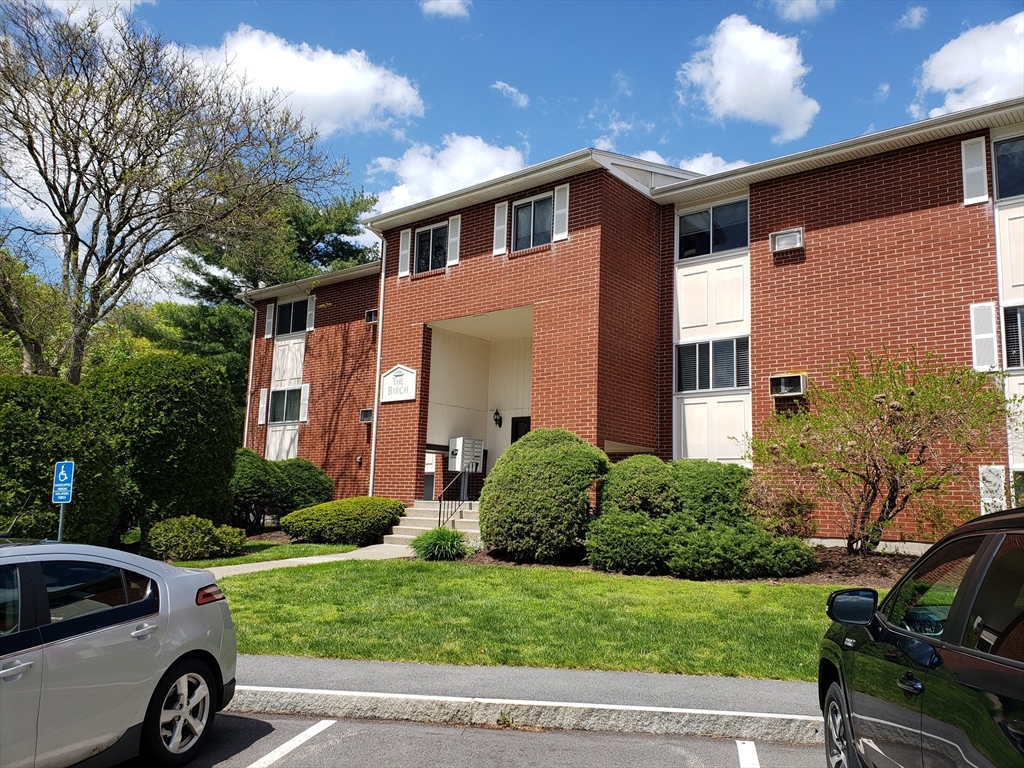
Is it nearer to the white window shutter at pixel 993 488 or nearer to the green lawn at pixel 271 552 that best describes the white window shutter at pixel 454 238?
the green lawn at pixel 271 552

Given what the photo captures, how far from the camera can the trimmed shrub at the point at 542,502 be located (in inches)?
529

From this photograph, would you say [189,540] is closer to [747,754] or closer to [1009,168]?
[747,754]

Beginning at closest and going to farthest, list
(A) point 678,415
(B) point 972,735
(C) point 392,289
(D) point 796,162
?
1. (B) point 972,735
2. (D) point 796,162
3. (A) point 678,415
4. (C) point 392,289

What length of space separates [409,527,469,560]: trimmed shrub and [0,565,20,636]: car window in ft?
33.9

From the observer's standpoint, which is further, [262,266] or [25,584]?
[262,266]

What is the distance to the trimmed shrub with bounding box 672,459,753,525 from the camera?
12727 mm

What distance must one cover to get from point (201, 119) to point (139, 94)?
1.35 metres

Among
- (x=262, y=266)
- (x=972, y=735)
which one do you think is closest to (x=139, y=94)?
(x=262, y=266)

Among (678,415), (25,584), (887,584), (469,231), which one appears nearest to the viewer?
(25,584)

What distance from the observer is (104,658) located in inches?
177

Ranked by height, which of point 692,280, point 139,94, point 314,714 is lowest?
point 314,714

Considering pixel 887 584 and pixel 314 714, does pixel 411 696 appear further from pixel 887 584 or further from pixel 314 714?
pixel 887 584

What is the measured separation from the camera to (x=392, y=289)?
20.4 m

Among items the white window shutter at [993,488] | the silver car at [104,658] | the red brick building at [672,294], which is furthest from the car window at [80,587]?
the white window shutter at [993,488]
